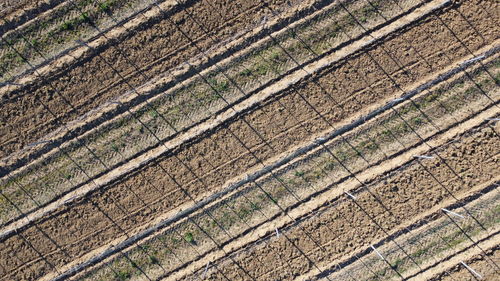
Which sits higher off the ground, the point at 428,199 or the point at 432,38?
the point at 432,38

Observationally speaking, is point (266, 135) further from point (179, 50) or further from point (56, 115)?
point (56, 115)

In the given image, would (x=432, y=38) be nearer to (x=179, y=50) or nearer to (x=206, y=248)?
(x=179, y=50)

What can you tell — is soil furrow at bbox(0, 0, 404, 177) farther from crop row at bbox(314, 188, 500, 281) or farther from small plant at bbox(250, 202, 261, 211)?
crop row at bbox(314, 188, 500, 281)

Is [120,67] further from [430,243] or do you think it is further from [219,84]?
[430,243]

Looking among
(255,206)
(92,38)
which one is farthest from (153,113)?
(255,206)

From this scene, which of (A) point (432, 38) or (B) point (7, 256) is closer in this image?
(A) point (432, 38)

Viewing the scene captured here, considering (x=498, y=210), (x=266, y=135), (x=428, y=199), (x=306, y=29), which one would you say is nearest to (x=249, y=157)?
(x=266, y=135)

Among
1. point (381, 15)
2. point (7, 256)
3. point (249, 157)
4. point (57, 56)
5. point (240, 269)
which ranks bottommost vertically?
point (240, 269)

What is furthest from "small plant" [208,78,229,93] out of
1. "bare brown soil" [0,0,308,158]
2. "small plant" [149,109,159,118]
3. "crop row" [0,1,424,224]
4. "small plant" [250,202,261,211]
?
"small plant" [250,202,261,211]
